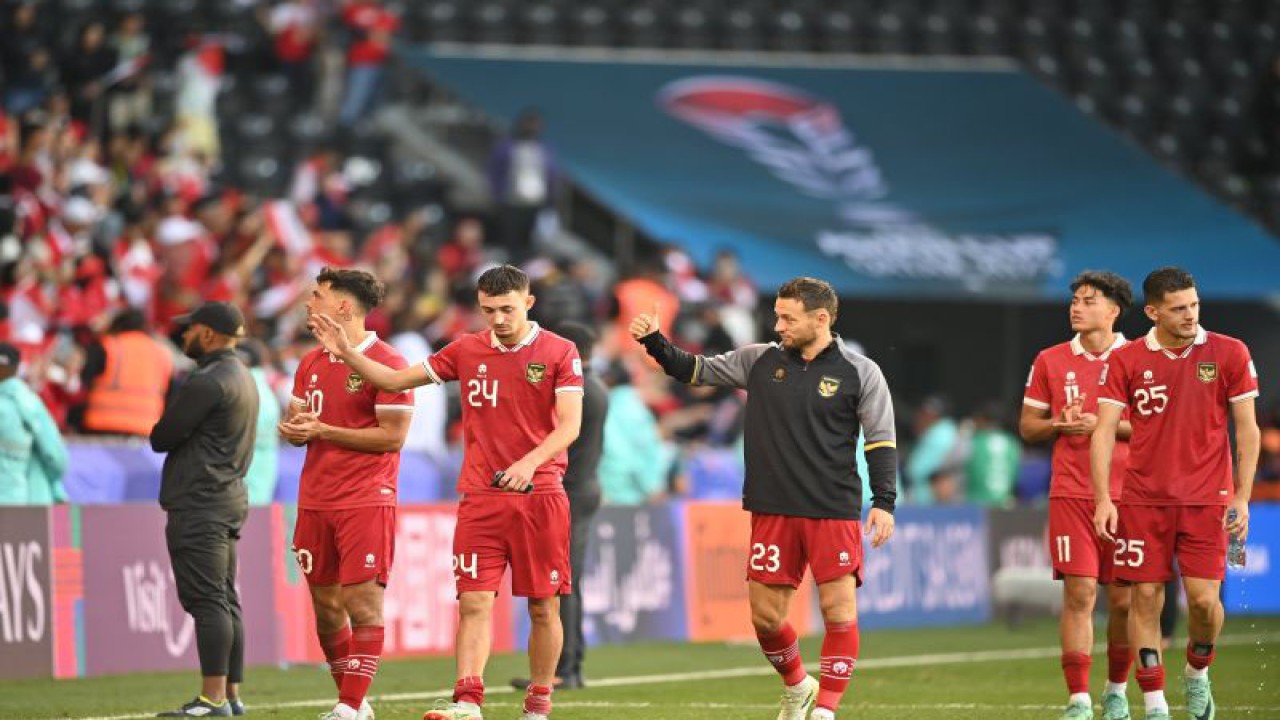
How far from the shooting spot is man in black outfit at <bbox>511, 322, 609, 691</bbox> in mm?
14062

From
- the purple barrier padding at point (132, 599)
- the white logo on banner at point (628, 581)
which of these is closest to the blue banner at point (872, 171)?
the white logo on banner at point (628, 581)

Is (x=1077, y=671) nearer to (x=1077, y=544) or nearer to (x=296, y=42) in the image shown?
(x=1077, y=544)

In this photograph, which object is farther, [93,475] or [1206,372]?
[93,475]

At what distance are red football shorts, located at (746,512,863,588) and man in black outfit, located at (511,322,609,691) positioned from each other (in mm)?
3342

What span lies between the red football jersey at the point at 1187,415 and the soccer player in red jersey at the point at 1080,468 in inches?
21.4

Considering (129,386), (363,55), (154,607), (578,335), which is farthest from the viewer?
(363,55)

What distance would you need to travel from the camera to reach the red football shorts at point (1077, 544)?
38.7 feet

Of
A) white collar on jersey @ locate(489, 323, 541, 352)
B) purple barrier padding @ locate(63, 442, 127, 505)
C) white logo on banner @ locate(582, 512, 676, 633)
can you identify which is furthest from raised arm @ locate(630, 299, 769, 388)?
white logo on banner @ locate(582, 512, 676, 633)

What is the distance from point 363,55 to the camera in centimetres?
2769

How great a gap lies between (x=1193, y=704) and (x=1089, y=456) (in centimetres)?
150

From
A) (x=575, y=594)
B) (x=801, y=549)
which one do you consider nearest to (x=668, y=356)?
(x=801, y=549)

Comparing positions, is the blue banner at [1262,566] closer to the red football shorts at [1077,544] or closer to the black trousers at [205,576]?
the red football shorts at [1077,544]

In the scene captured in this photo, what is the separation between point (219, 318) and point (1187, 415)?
5.40 m

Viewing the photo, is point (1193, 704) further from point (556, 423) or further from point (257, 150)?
point (257, 150)
